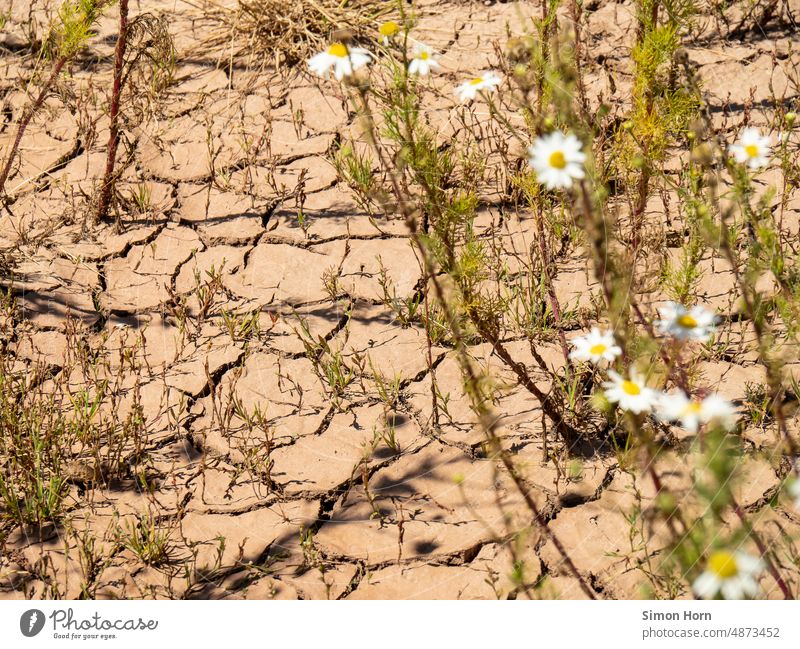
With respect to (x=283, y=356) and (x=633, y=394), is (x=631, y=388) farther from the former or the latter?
(x=283, y=356)

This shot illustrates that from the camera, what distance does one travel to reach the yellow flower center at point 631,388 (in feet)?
7.23

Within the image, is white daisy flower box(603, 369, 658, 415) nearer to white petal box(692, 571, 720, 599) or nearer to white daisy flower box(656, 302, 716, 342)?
white daisy flower box(656, 302, 716, 342)

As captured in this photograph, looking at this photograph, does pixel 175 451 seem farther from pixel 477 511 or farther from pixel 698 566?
pixel 698 566

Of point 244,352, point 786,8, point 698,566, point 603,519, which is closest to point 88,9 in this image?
point 244,352

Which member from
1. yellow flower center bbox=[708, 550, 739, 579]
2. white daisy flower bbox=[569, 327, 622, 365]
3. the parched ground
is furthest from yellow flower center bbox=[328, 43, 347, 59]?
yellow flower center bbox=[708, 550, 739, 579]

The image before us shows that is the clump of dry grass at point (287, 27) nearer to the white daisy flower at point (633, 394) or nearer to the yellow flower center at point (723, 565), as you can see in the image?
the white daisy flower at point (633, 394)

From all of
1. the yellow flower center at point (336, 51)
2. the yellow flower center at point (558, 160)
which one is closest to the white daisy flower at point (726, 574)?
the yellow flower center at point (558, 160)

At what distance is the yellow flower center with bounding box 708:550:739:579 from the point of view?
171 centimetres

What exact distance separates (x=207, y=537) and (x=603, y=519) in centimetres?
114

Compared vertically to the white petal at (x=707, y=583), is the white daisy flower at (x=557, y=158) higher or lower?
higher

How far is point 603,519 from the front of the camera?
2531 mm

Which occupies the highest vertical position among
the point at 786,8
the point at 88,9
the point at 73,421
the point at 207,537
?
the point at 786,8

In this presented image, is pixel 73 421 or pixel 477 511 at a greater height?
pixel 73 421

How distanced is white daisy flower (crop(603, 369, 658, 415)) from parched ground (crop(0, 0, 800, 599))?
13.8 inches
